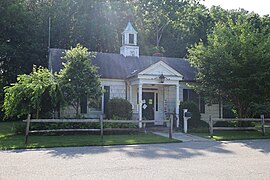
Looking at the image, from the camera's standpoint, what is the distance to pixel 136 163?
8055 millimetres

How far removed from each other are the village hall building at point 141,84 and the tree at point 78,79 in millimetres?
1815

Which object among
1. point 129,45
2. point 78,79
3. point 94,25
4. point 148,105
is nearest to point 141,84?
point 148,105

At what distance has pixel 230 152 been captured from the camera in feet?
33.4

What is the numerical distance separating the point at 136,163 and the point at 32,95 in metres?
8.28

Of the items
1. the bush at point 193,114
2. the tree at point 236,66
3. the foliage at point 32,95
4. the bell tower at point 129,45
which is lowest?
the bush at point 193,114

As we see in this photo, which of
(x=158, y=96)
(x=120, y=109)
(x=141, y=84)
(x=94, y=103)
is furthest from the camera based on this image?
(x=158, y=96)

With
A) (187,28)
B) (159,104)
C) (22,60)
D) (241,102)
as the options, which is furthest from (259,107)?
(187,28)

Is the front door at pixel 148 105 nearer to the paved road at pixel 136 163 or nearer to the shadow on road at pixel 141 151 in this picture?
the shadow on road at pixel 141 151

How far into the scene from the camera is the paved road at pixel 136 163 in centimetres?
672

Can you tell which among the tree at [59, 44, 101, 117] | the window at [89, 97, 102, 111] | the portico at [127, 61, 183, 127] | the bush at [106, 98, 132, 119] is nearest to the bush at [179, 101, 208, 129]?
the portico at [127, 61, 183, 127]

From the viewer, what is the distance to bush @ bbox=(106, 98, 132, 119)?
1725 centimetres

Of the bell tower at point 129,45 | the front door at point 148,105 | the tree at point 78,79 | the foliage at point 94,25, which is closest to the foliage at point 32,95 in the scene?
the tree at point 78,79

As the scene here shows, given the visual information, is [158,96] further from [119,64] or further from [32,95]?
[32,95]

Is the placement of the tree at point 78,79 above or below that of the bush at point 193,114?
above
